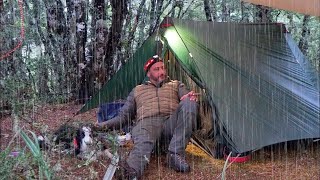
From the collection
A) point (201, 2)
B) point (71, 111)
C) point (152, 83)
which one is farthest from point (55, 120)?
point (201, 2)

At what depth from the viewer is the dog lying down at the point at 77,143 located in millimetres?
2475

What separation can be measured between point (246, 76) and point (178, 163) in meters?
0.93

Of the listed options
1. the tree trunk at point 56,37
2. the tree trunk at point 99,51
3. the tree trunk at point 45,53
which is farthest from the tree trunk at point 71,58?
the tree trunk at point 45,53

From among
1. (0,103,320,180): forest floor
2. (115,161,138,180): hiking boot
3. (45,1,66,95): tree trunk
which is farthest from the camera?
(45,1,66,95): tree trunk

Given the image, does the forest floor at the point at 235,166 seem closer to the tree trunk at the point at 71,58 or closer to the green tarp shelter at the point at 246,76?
the green tarp shelter at the point at 246,76

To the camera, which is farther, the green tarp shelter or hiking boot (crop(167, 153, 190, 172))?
the green tarp shelter

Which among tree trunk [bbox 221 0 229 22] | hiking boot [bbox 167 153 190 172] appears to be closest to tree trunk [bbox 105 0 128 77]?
hiking boot [bbox 167 153 190 172]

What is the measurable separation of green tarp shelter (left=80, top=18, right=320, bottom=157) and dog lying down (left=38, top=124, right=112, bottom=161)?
0.80 metres

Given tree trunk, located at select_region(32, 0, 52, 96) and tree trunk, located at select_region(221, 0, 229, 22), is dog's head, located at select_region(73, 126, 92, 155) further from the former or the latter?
tree trunk, located at select_region(221, 0, 229, 22)

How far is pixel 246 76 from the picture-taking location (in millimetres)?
3150

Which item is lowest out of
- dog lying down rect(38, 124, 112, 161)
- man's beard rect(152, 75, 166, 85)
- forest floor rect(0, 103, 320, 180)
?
forest floor rect(0, 103, 320, 180)

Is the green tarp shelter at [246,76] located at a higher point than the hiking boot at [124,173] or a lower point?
higher

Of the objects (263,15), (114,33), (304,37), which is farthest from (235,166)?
(304,37)

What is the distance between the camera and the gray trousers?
2.58 meters
